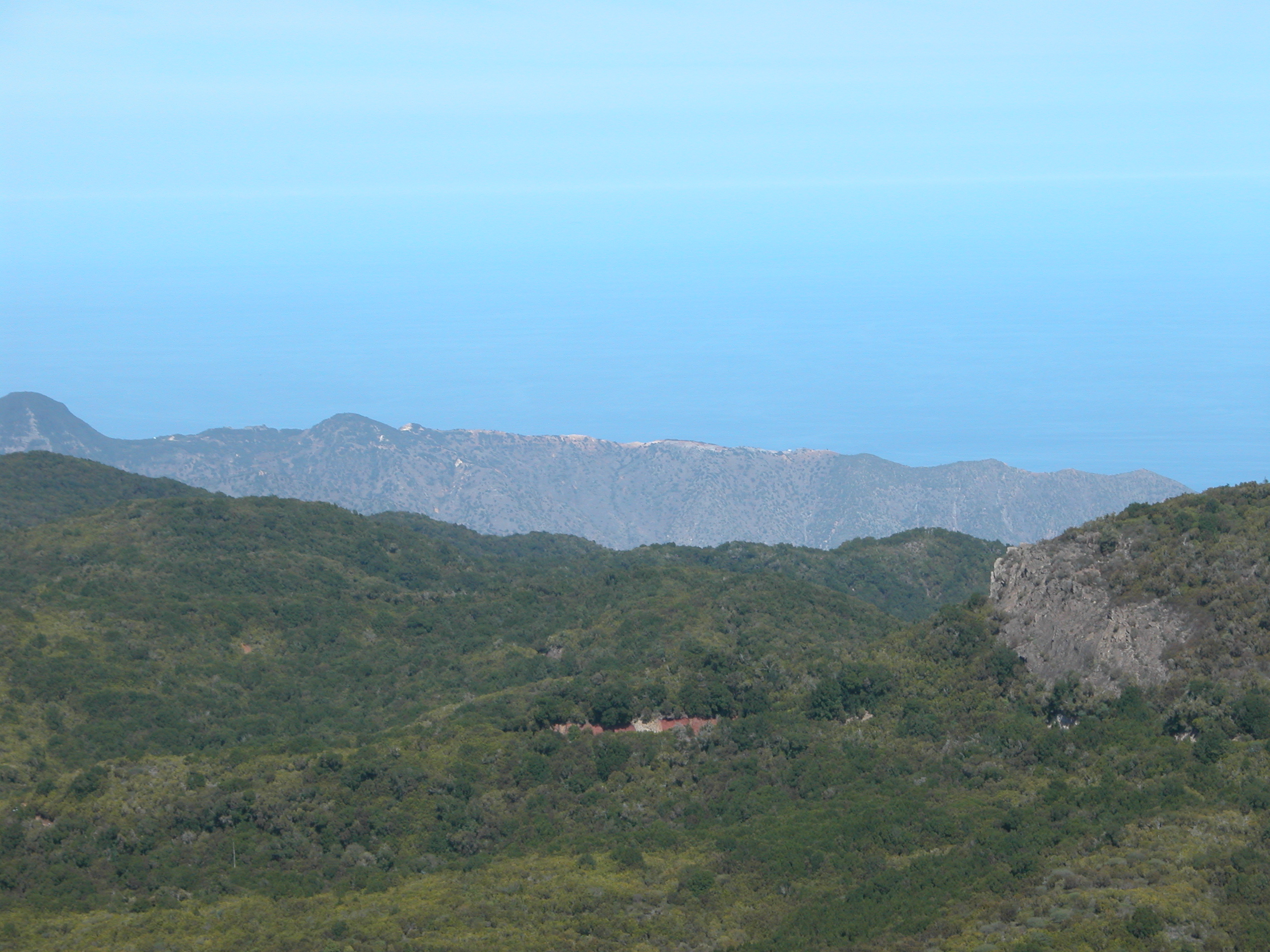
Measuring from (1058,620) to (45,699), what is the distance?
53.0 metres

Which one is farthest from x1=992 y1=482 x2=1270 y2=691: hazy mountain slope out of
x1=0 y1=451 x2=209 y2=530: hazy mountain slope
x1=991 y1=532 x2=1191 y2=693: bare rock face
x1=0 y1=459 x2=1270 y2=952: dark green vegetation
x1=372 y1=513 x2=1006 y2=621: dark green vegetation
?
x1=0 y1=451 x2=209 y2=530: hazy mountain slope

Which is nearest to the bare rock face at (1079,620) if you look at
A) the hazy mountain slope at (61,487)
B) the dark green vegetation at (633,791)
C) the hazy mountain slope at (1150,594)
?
the hazy mountain slope at (1150,594)

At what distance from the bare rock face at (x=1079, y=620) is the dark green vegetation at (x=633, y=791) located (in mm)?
1221

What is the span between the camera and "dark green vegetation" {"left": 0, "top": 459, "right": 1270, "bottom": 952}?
40562mm

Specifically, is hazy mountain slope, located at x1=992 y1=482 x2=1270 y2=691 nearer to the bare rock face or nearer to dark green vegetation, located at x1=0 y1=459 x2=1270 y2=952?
the bare rock face

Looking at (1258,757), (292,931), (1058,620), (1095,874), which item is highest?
(1058,620)

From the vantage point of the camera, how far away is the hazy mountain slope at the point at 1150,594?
53781mm

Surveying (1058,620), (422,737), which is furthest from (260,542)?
(1058,620)

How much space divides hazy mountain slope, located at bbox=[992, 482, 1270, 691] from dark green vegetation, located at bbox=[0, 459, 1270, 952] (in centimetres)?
60

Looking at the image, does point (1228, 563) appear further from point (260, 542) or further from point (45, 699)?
point (260, 542)

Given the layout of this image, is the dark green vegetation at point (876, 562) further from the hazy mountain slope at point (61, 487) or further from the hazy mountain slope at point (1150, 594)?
the hazy mountain slope at point (1150, 594)

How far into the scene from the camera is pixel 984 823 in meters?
46.9

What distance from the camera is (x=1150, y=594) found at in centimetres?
5688

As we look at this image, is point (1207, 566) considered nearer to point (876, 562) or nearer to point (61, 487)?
point (876, 562)
